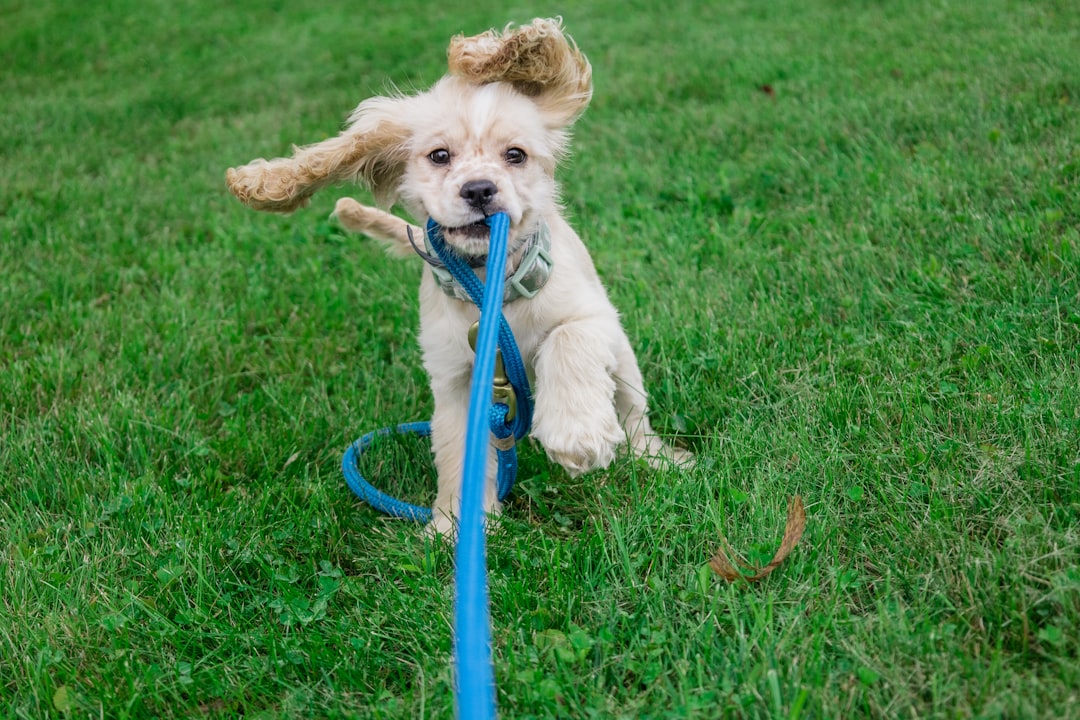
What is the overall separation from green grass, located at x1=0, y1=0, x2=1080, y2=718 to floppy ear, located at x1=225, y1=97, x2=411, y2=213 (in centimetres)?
86

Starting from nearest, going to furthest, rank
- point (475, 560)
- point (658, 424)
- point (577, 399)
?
point (475, 560) → point (577, 399) → point (658, 424)

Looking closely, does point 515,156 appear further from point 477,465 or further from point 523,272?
point 477,465

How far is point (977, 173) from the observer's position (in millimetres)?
4219

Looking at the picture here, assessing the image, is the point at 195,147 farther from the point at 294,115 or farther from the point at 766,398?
the point at 766,398

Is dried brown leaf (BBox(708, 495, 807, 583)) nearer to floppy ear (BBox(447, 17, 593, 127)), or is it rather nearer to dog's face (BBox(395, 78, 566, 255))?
dog's face (BBox(395, 78, 566, 255))

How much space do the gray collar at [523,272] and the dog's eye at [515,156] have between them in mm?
208

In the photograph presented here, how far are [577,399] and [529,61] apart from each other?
3.62 ft

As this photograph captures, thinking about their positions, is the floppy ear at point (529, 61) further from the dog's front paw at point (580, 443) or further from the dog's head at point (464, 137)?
the dog's front paw at point (580, 443)

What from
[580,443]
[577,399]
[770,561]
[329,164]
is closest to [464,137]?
[329,164]

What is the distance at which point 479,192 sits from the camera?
255 cm

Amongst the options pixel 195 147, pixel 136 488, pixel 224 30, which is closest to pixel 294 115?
pixel 195 147

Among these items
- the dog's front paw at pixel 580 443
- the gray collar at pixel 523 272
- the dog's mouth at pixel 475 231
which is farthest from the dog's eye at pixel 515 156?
the dog's front paw at pixel 580 443

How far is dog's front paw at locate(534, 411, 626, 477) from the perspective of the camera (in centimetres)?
237

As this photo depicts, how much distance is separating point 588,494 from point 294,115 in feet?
18.7
